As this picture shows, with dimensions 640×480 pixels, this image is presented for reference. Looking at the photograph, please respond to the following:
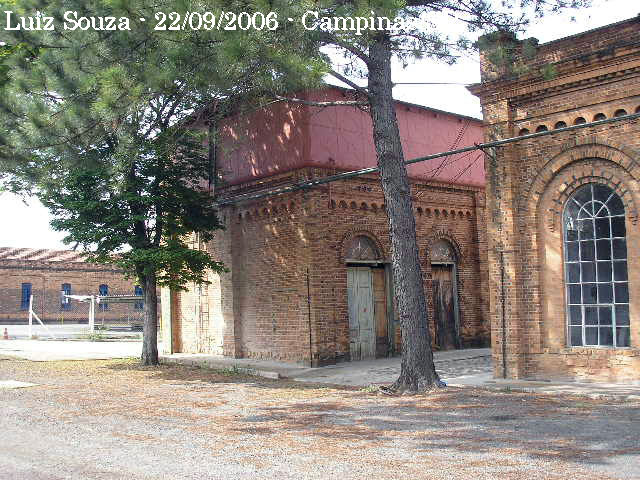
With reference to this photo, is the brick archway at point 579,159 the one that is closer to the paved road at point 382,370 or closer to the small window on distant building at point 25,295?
the paved road at point 382,370

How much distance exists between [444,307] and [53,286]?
35.8 metres

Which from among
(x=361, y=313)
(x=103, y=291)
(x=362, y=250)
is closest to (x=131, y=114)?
(x=362, y=250)

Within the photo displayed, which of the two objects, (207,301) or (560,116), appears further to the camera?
(207,301)

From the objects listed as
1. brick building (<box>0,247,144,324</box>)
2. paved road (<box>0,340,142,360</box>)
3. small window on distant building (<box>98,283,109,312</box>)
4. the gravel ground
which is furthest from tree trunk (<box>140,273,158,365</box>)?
small window on distant building (<box>98,283,109,312</box>)

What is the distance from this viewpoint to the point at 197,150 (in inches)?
722

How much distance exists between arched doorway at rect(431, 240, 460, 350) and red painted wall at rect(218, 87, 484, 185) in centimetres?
218

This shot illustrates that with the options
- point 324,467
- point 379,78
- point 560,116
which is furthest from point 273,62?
point 324,467

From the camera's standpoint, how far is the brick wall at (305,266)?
17.6m

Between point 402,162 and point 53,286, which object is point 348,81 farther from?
point 53,286

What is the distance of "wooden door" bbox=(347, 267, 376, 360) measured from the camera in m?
18.5

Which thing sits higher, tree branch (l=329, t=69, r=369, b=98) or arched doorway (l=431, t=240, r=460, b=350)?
tree branch (l=329, t=69, r=369, b=98)

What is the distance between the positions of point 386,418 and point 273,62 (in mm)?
5639

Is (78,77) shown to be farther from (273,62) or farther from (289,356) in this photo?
(289,356)

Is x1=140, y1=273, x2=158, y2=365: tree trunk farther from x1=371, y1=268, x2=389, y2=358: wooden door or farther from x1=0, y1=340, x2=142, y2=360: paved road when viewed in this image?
x1=371, y1=268, x2=389, y2=358: wooden door
